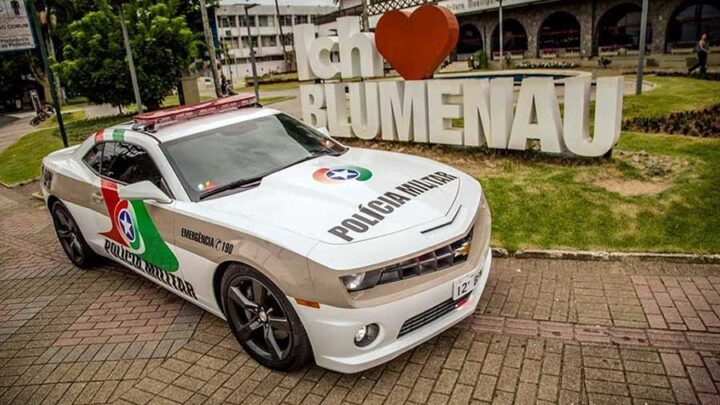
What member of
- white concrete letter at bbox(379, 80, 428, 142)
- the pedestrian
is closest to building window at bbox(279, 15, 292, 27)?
the pedestrian

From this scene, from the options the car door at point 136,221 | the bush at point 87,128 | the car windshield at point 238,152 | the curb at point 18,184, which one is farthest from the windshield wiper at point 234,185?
the bush at point 87,128

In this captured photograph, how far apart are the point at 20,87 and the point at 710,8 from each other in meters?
50.8

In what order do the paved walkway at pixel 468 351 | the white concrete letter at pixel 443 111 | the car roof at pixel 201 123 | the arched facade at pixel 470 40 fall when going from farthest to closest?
the arched facade at pixel 470 40 < the white concrete letter at pixel 443 111 < the car roof at pixel 201 123 < the paved walkway at pixel 468 351

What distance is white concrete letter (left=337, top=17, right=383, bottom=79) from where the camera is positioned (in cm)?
1012

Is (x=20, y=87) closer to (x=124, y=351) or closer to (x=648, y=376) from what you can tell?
(x=124, y=351)

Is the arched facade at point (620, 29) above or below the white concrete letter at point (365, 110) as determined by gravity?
above

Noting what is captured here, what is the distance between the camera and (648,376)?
3357 mm

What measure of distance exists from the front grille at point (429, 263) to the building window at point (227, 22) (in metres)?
77.1

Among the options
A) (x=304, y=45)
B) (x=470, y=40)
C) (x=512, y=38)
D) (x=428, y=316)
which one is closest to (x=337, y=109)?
(x=304, y=45)

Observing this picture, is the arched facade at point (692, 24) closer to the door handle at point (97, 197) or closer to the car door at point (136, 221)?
the car door at point (136, 221)

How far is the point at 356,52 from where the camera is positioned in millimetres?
10406

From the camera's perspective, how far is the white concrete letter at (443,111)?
28.7ft

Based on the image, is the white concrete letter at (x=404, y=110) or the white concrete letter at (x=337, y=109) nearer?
the white concrete letter at (x=404, y=110)

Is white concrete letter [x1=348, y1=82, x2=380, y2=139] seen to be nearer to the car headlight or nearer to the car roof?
the car roof
